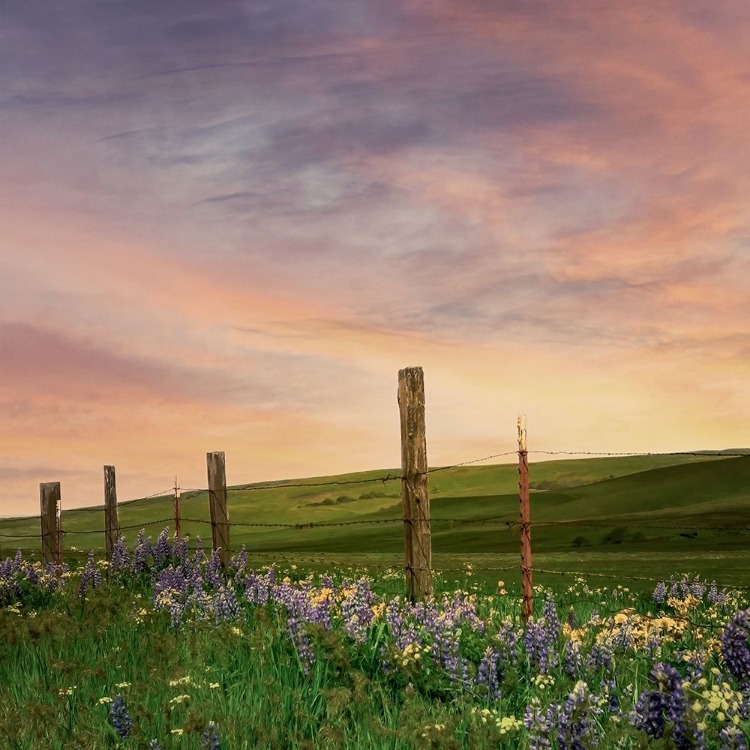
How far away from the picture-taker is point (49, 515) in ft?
74.5

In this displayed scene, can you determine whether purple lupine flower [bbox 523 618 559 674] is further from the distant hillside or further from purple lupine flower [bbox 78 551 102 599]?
the distant hillside

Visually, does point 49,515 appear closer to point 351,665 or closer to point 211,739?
point 351,665

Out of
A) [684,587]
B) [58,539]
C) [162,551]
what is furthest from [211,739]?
[58,539]

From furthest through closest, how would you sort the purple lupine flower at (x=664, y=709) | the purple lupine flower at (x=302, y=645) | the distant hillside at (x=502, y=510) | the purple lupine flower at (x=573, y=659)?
the distant hillside at (x=502, y=510)
the purple lupine flower at (x=302, y=645)
the purple lupine flower at (x=573, y=659)
the purple lupine flower at (x=664, y=709)

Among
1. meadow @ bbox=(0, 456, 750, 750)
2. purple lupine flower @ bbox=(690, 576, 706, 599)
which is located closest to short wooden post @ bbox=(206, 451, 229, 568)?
meadow @ bbox=(0, 456, 750, 750)

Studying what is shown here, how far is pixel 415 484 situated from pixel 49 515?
1352cm

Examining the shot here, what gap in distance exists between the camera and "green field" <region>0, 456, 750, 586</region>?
2025 centimetres

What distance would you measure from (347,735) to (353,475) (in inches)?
2163

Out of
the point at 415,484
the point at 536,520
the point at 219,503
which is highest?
the point at 415,484

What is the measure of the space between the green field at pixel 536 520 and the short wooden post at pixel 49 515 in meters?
0.47

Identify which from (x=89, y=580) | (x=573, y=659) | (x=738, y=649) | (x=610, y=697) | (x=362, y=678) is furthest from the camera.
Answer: (x=89, y=580)

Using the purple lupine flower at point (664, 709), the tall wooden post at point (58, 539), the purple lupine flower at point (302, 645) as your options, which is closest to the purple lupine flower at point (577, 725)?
the purple lupine flower at point (664, 709)

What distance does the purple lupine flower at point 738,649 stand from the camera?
6.24 meters

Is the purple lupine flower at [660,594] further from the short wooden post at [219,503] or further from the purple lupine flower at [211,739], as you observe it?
the purple lupine flower at [211,739]
